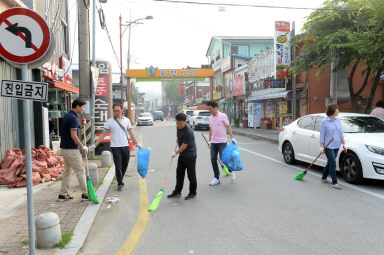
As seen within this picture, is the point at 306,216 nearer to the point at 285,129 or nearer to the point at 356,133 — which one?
the point at 356,133

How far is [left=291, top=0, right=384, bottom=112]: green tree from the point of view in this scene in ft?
33.1

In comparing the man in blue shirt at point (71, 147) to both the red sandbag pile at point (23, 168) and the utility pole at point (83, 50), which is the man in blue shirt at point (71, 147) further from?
the utility pole at point (83, 50)

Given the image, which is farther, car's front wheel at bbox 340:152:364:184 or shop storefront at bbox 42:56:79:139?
shop storefront at bbox 42:56:79:139

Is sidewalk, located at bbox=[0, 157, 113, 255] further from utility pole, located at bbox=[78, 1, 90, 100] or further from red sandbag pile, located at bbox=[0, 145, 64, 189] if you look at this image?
utility pole, located at bbox=[78, 1, 90, 100]

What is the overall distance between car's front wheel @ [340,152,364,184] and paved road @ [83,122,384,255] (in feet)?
0.64

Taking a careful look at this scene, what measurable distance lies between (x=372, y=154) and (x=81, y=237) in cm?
533

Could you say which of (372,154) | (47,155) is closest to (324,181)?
(372,154)

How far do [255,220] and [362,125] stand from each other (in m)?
4.39

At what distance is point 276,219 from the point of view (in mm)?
4641

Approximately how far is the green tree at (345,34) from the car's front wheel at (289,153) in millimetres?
3917

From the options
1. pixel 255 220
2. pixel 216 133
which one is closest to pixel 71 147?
pixel 216 133

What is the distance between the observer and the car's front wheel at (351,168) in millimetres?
6352

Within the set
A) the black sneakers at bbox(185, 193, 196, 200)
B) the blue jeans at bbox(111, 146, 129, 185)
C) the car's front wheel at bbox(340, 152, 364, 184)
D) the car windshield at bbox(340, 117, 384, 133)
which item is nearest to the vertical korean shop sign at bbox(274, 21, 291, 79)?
the car windshield at bbox(340, 117, 384, 133)

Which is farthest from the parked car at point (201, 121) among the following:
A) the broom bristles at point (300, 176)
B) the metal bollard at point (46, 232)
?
the metal bollard at point (46, 232)
